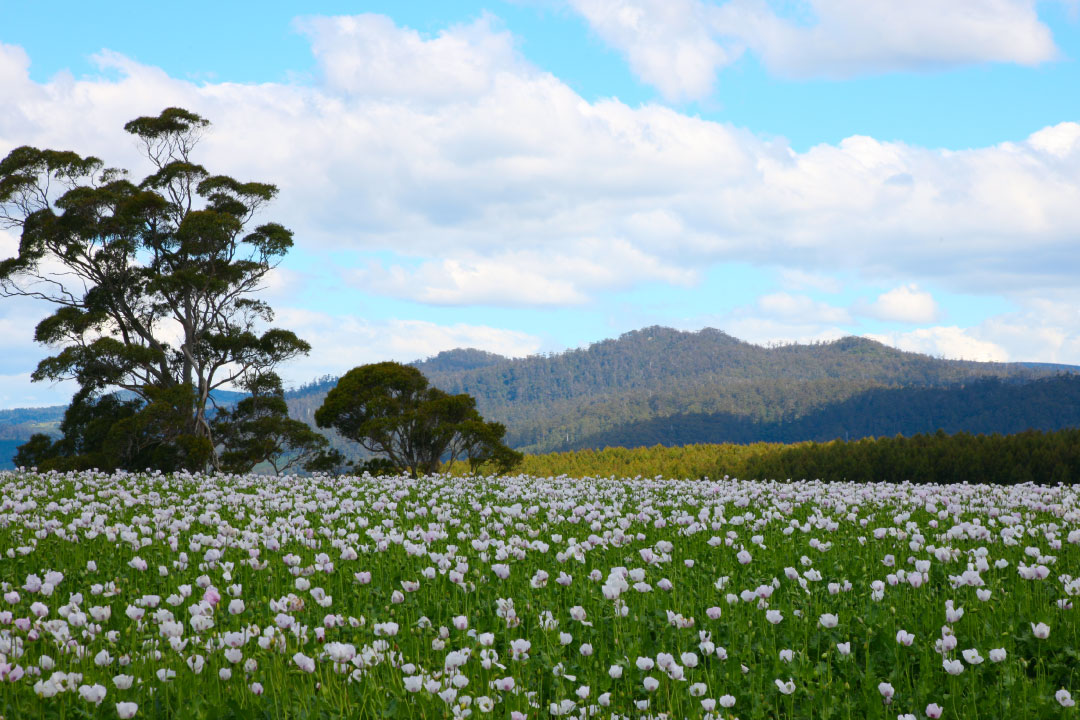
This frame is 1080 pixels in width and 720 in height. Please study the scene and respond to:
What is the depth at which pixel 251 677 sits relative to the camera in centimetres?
559

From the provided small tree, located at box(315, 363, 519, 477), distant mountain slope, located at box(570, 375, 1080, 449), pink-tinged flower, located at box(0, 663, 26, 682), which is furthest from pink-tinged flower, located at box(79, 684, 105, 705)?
distant mountain slope, located at box(570, 375, 1080, 449)

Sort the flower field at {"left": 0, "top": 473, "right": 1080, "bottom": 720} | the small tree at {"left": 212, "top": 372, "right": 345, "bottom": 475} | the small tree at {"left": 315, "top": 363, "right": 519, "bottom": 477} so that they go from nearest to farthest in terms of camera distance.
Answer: the flower field at {"left": 0, "top": 473, "right": 1080, "bottom": 720}
the small tree at {"left": 315, "top": 363, "right": 519, "bottom": 477}
the small tree at {"left": 212, "top": 372, "right": 345, "bottom": 475}

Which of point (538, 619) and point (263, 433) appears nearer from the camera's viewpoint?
point (538, 619)

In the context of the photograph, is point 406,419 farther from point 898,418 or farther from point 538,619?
point 898,418

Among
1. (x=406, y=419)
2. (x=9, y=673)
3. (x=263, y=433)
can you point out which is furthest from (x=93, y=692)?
(x=263, y=433)

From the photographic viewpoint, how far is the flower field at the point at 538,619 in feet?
17.3

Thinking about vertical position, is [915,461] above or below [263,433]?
below

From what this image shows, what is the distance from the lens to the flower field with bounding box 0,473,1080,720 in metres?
5.26

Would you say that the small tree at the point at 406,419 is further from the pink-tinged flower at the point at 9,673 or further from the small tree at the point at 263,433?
the pink-tinged flower at the point at 9,673

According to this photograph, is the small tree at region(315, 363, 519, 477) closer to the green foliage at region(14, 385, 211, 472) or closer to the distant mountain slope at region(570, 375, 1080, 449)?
the green foliage at region(14, 385, 211, 472)

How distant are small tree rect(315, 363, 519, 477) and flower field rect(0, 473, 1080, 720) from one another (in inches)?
550

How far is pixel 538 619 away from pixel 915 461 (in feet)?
66.7

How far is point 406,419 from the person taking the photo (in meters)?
26.1

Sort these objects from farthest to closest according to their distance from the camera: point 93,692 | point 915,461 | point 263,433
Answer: point 263,433 → point 915,461 → point 93,692
